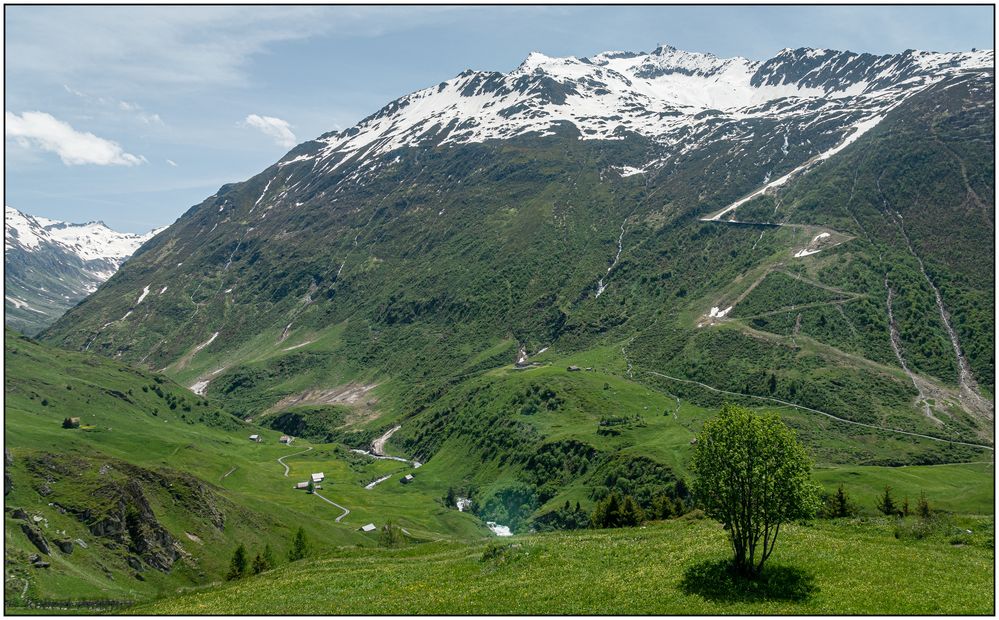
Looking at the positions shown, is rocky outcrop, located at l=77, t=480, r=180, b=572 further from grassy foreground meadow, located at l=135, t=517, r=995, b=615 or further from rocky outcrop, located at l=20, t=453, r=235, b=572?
grassy foreground meadow, located at l=135, t=517, r=995, b=615

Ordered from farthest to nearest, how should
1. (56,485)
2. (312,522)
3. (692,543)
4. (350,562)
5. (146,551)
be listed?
(312,522), (56,485), (146,551), (350,562), (692,543)

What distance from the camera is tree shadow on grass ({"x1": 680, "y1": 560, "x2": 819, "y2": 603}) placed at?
42.0 metres

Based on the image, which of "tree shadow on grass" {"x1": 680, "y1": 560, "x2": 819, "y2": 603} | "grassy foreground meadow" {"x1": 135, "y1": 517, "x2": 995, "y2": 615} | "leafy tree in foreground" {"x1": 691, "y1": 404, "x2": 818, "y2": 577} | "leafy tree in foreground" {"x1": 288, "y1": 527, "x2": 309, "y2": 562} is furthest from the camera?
"leafy tree in foreground" {"x1": 288, "y1": 527, "x2": 309, "y2": 562}

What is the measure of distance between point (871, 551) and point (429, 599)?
33202mm

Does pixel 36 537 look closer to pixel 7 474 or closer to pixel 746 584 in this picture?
pixel 7 474

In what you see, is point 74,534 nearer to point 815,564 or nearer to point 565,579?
point 565,579

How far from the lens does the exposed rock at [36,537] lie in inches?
3430

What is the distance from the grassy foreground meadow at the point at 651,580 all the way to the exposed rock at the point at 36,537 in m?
40.3

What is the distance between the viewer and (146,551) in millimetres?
107500

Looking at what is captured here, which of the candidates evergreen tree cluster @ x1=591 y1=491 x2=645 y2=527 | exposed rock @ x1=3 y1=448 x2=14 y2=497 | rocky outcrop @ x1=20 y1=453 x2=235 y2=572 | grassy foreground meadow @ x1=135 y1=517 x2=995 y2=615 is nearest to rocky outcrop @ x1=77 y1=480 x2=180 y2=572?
rocky outcrop @ x1=20 y1=453 x2=235 y2=572

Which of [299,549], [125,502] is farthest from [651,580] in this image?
[125,502]

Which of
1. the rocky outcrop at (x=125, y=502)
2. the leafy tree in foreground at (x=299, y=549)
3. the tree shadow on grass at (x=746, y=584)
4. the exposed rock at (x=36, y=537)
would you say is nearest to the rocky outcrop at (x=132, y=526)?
the rocky outcrop at (x=125, y=502)

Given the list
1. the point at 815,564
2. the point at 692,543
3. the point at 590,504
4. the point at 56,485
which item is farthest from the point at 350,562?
the point at 590,504

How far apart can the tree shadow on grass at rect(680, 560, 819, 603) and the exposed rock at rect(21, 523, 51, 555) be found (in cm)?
8556
